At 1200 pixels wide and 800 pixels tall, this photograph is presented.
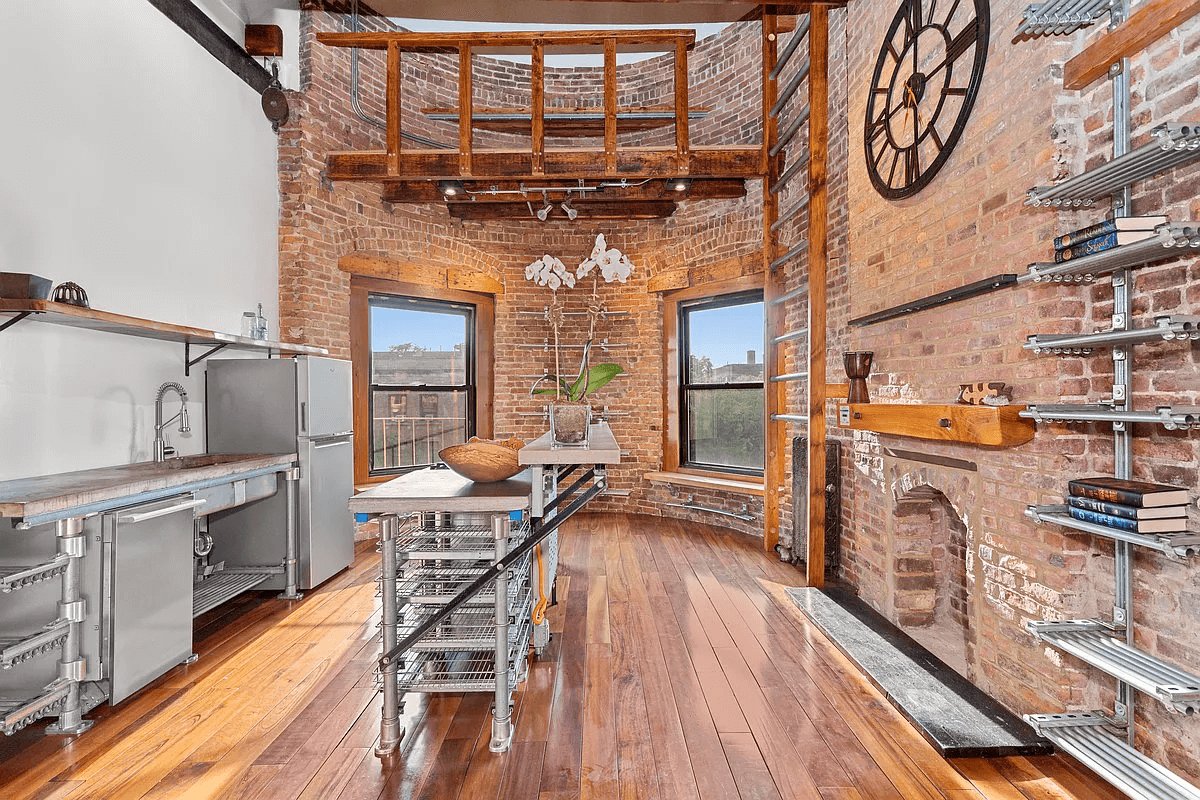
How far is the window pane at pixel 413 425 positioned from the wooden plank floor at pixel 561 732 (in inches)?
91.8

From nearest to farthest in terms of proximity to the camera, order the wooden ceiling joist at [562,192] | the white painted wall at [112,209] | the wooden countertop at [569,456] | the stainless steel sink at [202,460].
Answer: the wooden countertop at [569,456], the white painted wall at [112,209], the stainless steel sink at [202,460], the wooden ceiling joist at [562,192]

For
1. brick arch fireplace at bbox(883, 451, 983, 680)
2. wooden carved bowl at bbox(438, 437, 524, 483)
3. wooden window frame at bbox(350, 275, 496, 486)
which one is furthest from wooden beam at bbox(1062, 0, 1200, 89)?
wooden window frame at bbox(350, 275, 496, 486)

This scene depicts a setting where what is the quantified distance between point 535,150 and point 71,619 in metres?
3.75

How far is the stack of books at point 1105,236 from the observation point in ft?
5.78

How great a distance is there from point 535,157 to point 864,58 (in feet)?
7.30

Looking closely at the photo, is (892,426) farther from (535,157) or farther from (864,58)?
(535,157)

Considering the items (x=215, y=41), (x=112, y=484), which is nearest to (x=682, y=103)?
(x=215, y=41)

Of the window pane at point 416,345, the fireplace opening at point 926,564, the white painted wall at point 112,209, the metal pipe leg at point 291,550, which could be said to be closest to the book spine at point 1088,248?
the fireplace opening at point 926,564

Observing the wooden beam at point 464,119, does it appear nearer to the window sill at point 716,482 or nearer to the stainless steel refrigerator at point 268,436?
the stainless steel refrigerator at point 268,436

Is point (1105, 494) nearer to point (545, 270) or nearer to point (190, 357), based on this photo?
point (190, 357)

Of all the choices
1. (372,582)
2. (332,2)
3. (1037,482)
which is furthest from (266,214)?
(1037,482)

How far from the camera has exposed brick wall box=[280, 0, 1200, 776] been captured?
6.23ft

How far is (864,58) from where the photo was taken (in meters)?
3.69

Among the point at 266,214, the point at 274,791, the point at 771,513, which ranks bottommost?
the point at 274,791
